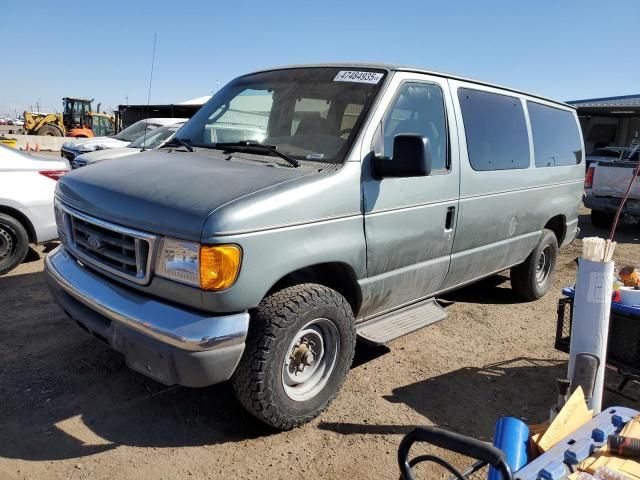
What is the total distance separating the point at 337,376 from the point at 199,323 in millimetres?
1062

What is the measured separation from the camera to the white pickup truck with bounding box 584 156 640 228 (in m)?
9.58

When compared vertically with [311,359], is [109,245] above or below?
above

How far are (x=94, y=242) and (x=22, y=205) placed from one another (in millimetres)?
3216

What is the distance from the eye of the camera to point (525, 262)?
5438mm

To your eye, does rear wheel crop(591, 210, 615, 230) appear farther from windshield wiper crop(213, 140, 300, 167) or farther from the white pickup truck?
windshield wiper crop(213, 140, 300, 167)

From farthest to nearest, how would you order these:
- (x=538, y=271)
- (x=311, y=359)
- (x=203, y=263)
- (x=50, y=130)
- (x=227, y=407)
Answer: (x=50, y=130) < (x=538, y=271) < (x=227, y=407) < (x=311, y=359) < (x=203, y=263)

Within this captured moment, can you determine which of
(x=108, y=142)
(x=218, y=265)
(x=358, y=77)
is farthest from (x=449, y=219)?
(x=108, y=142)

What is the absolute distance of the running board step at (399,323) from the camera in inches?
134

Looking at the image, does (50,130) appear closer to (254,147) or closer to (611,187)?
(611,187)

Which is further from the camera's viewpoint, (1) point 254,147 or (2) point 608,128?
(2) point 608,128

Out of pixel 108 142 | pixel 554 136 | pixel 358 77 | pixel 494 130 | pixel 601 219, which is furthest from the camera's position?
pixel 601 219

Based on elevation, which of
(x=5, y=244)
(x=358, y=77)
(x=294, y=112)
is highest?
(x=358, y=77)

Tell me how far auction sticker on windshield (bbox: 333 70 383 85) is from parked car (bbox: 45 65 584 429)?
0.07 feet

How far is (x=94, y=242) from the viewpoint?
10.0 feet
